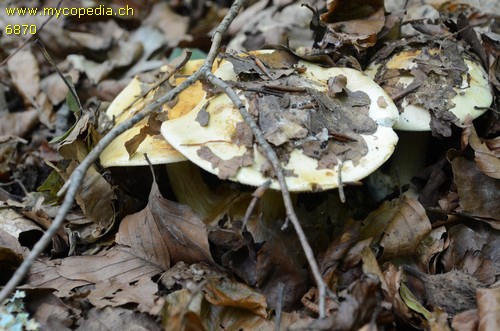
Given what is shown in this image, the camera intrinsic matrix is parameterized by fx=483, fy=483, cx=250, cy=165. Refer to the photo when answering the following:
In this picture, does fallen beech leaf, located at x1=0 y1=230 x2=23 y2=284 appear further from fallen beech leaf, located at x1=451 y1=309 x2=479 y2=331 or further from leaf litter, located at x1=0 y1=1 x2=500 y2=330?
fallen beech leaf, located at x1=451 y1=309 x2=479 y2=331

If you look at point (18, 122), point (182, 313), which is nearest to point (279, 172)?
point (182, 313)

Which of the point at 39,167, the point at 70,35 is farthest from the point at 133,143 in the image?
the point at 70,35

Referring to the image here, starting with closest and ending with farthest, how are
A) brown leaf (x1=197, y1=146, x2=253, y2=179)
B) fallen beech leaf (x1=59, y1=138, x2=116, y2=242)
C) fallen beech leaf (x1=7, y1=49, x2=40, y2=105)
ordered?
brown leaf (x1=197, y1=146, x2=253, y2=179), fallen beech leaf (x1=59, y1=138, x2=116, y2=242), fallen beech leaf (x1=7, y1=49, x2=40, y2=105)

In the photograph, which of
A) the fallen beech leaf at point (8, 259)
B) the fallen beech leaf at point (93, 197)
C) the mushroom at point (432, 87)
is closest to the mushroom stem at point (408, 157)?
the mushroom at point (432, 87)

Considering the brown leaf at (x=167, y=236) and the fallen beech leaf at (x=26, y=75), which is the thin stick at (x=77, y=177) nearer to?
the brown leaf at (x=167, y=236)

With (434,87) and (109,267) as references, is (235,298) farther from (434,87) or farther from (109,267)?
(434,87)

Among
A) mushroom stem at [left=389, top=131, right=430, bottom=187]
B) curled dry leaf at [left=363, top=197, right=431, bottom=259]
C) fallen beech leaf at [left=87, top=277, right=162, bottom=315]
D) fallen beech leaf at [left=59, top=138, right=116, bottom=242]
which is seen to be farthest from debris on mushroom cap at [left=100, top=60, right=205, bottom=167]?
mushroom stem at [left=389, top=131, right=430, bottom=187]
